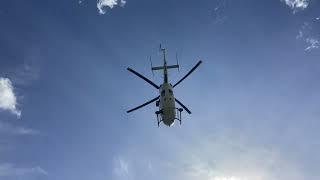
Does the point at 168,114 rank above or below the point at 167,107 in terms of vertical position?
below

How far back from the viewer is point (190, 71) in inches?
3164

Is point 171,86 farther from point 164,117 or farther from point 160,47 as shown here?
point 160,47

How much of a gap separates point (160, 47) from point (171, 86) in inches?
710

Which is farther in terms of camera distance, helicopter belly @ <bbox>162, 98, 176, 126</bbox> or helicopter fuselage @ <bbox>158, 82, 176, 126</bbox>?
helicopter fuselage @ <bbox>158, 82, 176, 126</bbox>

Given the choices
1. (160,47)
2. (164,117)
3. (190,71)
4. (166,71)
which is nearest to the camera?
(164,117)

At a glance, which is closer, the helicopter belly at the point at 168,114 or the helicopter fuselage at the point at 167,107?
the helicopter belly at the point at 168,114

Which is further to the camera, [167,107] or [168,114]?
[167,107]

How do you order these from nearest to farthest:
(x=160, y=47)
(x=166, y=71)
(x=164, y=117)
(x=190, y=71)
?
1. (x=164, y=117)
2. (x=190, y=71)
3. (x=166, y=71)
4. (x=160, y=47)

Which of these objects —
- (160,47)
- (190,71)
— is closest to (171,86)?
(190,71)

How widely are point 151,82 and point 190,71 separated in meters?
8.48

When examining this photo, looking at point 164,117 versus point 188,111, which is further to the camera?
point 188,111

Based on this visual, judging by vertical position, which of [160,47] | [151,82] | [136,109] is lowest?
[136,109]

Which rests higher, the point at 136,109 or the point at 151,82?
the point at 151,82

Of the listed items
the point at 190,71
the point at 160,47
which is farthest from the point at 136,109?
Result: the point at 160,47
